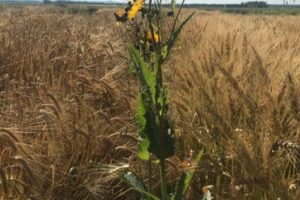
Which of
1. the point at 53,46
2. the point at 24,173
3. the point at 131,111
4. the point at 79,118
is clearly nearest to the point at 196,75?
the point at 131,111

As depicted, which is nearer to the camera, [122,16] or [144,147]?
[144,147]

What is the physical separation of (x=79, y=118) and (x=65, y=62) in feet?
4.43

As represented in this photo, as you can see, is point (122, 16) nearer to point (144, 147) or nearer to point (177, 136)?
point (177, 136)

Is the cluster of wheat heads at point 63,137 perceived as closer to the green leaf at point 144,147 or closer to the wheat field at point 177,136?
the wheat field at point 177,136

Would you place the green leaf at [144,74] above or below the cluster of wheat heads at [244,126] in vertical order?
above

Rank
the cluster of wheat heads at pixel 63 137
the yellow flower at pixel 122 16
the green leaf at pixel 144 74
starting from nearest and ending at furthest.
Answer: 1. the green leaf at pixel 144 74
2. the cluster of wheat heads at pixel 63 137
3. the yellow flower at pixel 122 16

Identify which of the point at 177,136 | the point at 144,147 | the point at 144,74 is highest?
the point at 144,74

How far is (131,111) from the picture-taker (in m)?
2.27

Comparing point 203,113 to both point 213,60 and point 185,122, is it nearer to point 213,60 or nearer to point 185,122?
point 185,122

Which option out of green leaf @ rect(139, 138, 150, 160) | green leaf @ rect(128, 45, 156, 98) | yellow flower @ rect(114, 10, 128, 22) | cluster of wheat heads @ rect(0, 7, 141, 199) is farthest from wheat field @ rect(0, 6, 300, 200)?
yellow flower @ rect(114, 10, 128, 22)

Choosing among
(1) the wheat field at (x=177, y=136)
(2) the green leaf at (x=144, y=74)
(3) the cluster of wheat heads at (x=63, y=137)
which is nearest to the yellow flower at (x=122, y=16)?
(3) the cluster of wheat heads at (x=63, y=137)

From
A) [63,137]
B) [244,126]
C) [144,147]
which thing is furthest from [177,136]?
[144,147]

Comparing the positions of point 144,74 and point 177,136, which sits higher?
point 144,74

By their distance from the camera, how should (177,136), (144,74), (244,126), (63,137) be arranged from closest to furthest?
1. (144,74)
2. (63,137)
3. (244,126)
4. (177,136)
